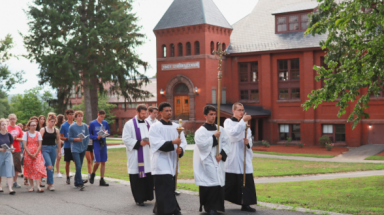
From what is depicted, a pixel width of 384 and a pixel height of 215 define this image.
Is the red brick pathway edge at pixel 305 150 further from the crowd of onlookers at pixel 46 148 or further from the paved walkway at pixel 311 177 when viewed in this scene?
the crowd of onlookers at pixel 46 148

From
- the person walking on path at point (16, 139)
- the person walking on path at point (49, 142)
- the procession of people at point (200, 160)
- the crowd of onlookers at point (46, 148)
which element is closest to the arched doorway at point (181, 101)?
the crowd of onlookers at point (46, 148)

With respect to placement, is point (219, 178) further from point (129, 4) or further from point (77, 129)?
point (129, 4)

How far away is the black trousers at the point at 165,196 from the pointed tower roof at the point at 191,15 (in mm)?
27842

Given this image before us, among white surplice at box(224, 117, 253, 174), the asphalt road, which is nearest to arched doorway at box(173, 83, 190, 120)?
the asphalt road

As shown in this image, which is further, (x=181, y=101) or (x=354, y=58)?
(x=181, y=101)

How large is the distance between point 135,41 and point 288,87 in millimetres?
13019

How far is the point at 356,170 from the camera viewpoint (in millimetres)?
18641

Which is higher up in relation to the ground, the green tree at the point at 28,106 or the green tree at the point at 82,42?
the green tree at the point at 82,42

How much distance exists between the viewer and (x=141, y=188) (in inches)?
381

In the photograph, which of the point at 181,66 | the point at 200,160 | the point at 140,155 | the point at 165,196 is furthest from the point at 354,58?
the point at 181,66

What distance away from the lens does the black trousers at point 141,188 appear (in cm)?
952

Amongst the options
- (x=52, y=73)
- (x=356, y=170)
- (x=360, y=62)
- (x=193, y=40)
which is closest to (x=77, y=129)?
(x=360, y=62)

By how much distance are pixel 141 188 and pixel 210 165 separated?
2.17m

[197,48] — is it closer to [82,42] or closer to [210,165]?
[82,42]
